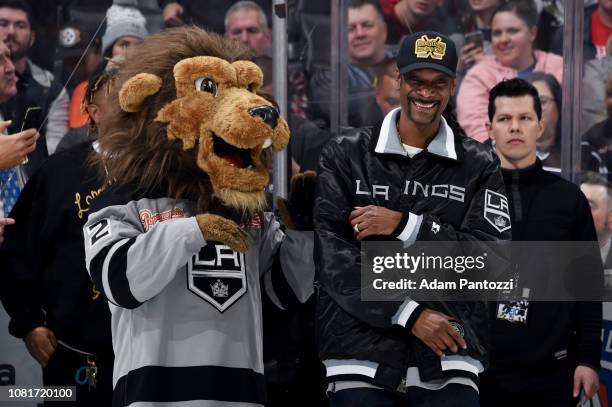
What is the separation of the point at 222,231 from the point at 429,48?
2.33 ft

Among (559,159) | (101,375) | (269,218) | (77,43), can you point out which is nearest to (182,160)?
(269,218)

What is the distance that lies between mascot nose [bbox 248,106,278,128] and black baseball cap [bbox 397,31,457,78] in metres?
0.41

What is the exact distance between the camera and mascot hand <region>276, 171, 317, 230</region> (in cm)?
238

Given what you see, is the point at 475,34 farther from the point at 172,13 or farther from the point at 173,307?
the point at 173,307

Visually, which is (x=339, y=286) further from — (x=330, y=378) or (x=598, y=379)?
(x=598, y=379)

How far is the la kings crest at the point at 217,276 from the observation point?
221 cm

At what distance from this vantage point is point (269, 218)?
2.38 metres

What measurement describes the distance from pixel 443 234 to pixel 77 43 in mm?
1604

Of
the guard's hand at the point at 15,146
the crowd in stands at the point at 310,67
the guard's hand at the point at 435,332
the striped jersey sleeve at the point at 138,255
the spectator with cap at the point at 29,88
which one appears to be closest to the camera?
the striped jersey sleeve at the point at 138,255

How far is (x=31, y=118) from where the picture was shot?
10.5 ft

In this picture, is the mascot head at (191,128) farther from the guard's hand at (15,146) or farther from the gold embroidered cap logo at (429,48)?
the guard's hand at (15,146)

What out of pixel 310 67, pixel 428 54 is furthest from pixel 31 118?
pixel 428 54

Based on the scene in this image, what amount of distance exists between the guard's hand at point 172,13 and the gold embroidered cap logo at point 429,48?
1151 millimetres

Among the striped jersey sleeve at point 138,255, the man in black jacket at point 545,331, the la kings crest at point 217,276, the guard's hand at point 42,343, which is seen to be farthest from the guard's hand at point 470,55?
the guard's hand at point 42,343
